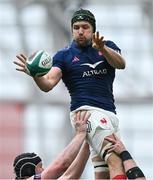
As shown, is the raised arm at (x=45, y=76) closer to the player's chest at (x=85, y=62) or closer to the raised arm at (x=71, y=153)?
the player's chest at (x=85, y=62)

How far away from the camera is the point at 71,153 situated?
11.0m

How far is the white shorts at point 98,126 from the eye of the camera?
10812mm

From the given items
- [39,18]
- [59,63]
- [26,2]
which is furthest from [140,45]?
[59,63]

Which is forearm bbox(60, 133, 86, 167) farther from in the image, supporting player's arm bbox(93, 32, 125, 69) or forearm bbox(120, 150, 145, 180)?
supporting player's arm bbox(93, 32, 125, 69)

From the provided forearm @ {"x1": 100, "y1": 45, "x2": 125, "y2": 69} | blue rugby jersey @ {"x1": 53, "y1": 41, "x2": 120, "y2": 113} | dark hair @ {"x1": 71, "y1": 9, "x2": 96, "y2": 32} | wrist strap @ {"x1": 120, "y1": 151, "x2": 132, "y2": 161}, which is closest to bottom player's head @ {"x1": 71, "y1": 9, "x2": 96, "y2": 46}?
dark hair @ {"x1": 71, "y1": 9, "x2": 96, "y2": 32}

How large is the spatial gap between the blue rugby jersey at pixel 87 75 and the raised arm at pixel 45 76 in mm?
105

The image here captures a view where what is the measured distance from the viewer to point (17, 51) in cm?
2181

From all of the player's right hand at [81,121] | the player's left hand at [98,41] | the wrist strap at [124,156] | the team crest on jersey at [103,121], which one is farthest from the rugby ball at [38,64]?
the wrist strap at [124,156]

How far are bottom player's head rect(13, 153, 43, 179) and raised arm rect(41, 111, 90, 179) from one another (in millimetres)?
298

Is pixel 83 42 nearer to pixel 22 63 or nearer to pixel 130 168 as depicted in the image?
pixel 22 63

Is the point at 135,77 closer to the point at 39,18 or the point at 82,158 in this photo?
the point at 39,18

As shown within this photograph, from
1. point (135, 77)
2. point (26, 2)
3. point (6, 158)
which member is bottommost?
point (6, 158)

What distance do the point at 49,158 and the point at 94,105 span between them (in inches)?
427

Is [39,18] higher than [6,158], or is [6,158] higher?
[39,18]
